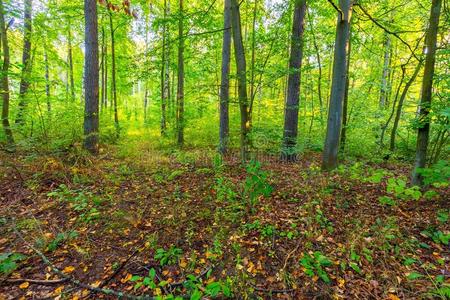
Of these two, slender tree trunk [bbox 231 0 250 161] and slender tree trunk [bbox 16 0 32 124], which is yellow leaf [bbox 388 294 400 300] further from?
slender tree trunk [bbox 16 0 32 124]

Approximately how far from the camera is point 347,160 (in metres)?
6.22

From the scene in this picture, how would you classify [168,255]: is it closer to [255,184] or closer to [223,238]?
[223,238]

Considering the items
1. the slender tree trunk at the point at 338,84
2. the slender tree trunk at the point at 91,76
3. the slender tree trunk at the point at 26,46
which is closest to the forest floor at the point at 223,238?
the slender tree trunk at the point at 338,84

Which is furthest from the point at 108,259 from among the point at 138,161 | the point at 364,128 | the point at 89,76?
the point at 364,128

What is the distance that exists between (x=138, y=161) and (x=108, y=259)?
3836mm

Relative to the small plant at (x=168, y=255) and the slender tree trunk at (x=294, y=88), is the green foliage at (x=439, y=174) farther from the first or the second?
the small plant at (x=168, y=255)

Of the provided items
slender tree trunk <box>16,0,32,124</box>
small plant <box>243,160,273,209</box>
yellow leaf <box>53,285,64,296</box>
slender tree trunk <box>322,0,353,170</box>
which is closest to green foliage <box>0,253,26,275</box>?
yellow leaf <box>53,285,64,296</box>

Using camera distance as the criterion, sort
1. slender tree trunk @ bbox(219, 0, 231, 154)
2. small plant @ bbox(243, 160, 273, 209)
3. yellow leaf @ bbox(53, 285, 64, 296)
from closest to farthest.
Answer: yellow leaf @ bbox(53, 285, 64, 296), small plant @ bbox(243, 160, 273, 209), slender tree trunk @ bbox(219, 0, 231, 154)

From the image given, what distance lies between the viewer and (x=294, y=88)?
19.7 feet

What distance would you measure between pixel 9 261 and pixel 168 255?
176 cm

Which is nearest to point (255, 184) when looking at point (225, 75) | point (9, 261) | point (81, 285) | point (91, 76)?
point (81, 285)

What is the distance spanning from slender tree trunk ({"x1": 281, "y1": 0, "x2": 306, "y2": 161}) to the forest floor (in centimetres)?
163

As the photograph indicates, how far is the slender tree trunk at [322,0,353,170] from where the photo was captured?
411 cm

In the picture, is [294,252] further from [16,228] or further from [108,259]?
[16,228]
